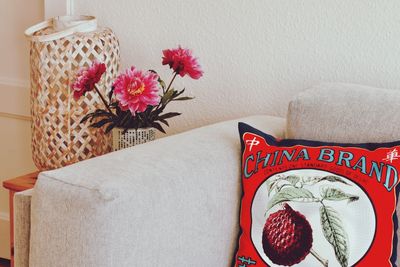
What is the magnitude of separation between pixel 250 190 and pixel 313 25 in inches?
24.2

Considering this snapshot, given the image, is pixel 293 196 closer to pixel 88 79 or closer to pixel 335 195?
pixel 335 195

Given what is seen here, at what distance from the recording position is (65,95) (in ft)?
6.47

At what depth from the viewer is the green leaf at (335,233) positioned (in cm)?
139

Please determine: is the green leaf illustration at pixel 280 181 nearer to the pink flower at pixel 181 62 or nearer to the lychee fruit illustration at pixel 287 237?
the lychee fruit illustration at pixel 287 237

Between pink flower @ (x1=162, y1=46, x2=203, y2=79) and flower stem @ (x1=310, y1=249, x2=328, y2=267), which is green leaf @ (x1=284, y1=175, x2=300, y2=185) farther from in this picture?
pink flower @ (x1=162, y1=46, x2=203, y2=79)

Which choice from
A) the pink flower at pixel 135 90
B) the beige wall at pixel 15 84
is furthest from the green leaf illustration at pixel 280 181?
the beige wall at pixel 15 84

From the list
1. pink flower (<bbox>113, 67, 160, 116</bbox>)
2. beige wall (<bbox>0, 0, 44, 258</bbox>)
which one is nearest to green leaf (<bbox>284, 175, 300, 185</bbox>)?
pink flower (<bbox>113, 67, 160, 116</bbox>)

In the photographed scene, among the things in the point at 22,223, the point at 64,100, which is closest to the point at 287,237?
the point at 22,223

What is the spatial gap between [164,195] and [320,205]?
33 cm

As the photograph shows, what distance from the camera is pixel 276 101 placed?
2.02 m

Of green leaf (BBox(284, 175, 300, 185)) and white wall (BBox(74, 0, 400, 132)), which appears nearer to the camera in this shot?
green leaf (BBox(284, 175, 300, 185))

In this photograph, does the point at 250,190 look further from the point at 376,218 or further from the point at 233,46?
the point at 233,46

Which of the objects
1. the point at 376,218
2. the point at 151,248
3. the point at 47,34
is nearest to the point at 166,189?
the point at 151,248

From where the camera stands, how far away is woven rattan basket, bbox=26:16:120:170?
1965 mm
